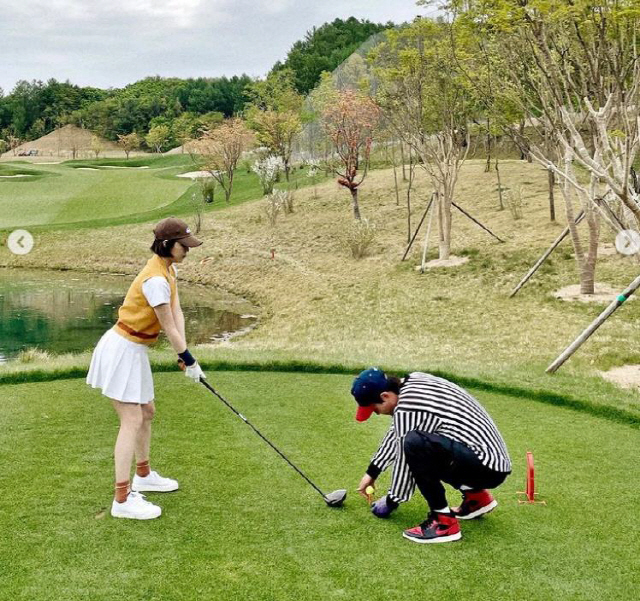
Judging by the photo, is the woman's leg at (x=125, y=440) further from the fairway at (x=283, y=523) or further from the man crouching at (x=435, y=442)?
the man crouching at (x=435, y=442)

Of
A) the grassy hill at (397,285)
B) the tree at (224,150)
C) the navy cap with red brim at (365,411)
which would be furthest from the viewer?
the tree at (224,150)

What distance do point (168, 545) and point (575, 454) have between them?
11.4 feet

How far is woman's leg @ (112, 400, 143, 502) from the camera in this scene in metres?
4.76

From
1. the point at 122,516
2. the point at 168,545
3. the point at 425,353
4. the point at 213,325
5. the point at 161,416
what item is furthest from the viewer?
the point at 213,325

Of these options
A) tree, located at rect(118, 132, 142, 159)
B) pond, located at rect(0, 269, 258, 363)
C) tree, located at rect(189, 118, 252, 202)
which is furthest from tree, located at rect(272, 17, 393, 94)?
pond, located at rect(0, 269, 258, 363)

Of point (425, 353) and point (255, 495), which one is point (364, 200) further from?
point (255, 495)

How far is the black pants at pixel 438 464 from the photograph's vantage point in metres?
4.39

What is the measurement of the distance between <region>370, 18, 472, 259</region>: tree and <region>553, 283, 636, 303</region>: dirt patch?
17.7 feet

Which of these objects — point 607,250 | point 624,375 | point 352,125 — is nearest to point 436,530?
point 624,375

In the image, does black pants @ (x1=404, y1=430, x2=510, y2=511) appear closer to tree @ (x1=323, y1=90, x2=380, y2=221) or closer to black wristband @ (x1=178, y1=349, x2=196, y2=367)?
black wristband @ (x1=178, y1=349, x2=196, y2=367)

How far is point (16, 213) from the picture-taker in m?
42.2

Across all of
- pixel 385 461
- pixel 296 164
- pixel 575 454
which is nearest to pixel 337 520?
pixel 385 461

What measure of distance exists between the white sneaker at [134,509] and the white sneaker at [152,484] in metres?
0.37

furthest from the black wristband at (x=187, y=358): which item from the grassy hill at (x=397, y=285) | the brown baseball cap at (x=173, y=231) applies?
the grassy hill at (x=397, y=285)
